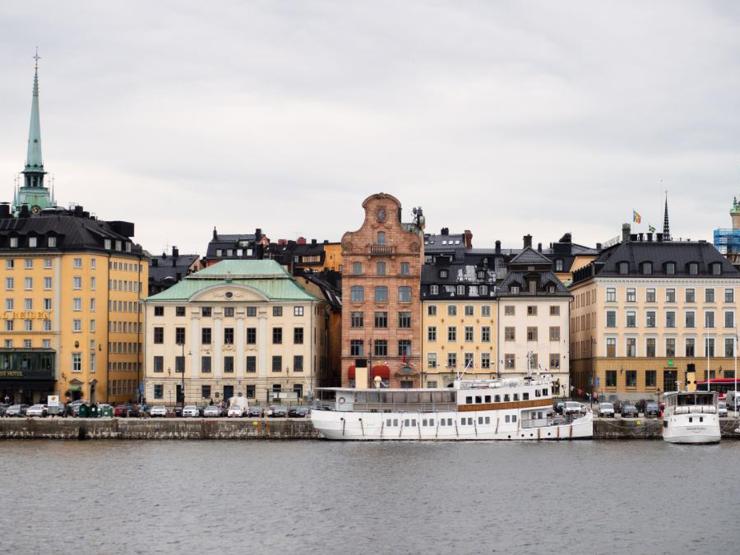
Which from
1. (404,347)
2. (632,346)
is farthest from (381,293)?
(632,346)

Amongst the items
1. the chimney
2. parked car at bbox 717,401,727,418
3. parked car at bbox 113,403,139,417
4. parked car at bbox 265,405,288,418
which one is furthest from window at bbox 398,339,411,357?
parked car at bbox 717,401,727,418

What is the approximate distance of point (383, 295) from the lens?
174 metres

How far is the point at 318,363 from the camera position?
17925 centimetres

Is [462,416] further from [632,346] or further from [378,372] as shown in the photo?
[632,346]

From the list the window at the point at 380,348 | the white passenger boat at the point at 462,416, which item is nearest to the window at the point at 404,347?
the window at the point at 380,348

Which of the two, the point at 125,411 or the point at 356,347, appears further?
the point at 356,347

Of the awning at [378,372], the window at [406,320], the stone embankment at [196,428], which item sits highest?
the window at [406,320]

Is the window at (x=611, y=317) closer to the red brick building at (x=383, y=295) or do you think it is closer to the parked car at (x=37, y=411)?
the red brick building at (x=383, y=295)

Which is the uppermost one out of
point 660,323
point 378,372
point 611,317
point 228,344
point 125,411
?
point 611,317

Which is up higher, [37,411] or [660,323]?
[660,323]

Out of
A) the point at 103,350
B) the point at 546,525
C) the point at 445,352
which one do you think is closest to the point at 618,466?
the point at 546,525

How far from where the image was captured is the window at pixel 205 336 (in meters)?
176

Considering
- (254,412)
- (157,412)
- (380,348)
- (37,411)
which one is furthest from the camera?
(380,348)

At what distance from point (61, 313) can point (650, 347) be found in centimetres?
6085
